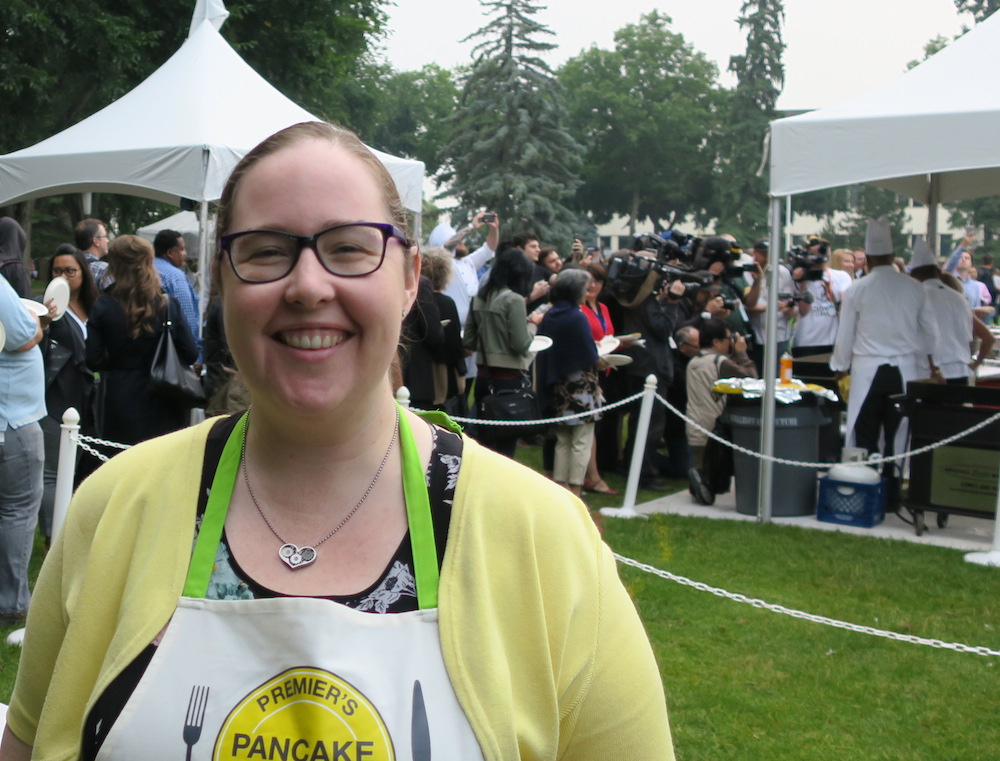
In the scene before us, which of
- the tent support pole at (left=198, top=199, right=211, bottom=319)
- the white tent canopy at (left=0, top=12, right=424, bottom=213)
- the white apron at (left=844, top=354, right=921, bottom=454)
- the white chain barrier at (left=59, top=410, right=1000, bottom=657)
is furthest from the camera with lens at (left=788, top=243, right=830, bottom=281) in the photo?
the tent support pole at (left=198, top=199, right=211, bottom=319)

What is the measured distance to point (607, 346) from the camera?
31.6 feet

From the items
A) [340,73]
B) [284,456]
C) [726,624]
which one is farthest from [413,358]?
[340,73]

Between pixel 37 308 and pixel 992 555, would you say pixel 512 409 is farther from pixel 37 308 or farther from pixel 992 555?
pixel 37 308

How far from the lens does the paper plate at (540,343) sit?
8.90m

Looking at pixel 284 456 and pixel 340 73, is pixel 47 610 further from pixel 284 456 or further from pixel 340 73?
pixel 340 73

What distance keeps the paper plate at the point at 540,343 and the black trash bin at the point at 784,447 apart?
63.5 inches

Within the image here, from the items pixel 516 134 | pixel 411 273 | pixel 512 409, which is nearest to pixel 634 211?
pixel 516 134

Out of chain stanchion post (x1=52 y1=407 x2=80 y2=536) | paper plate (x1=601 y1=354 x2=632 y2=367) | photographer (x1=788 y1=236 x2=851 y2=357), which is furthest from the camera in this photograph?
photographer (x1=788 y1=236 x2=851 y2=357)

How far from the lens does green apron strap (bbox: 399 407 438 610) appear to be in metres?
1.49

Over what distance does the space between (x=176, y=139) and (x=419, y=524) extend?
8.37 meters

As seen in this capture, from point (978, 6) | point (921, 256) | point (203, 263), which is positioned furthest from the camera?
point (978, 6)

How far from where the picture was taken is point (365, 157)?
1.62 m

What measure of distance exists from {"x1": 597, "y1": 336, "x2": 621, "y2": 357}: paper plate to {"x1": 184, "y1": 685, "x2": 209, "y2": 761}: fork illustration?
8160mm

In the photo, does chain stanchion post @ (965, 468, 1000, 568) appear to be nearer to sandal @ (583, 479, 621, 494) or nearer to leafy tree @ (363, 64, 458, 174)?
sandal @ (583, 479, 621, 494)
